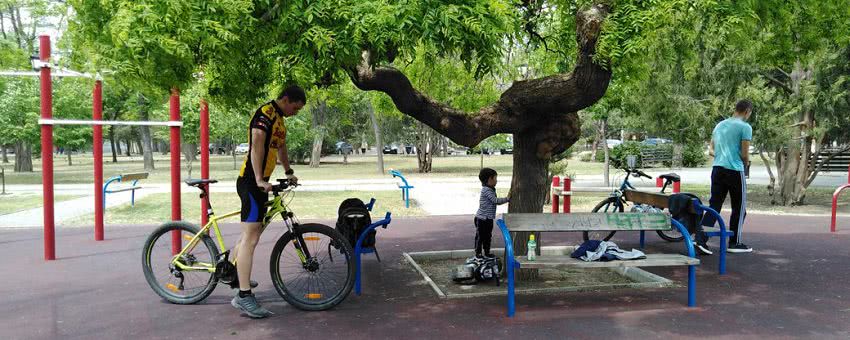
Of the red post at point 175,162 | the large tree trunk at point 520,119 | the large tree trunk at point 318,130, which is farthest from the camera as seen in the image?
the large tree trunk at point 318,130

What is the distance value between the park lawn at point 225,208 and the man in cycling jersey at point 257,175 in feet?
21.0

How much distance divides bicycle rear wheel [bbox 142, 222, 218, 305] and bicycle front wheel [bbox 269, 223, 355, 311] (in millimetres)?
638

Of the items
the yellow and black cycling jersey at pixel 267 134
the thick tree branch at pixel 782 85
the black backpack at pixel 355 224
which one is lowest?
the black backpack at pixel 355 224

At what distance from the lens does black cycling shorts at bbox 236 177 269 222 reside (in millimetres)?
5004

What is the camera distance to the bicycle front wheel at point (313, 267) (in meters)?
5.22

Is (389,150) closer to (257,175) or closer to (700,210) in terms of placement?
(700,210)

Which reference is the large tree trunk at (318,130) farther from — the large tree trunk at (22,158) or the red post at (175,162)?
the red post at (175,162)

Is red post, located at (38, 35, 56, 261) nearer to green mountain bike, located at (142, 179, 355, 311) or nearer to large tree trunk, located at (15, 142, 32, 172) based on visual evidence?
green mountain bike, located at (142, 179, 355, 311)

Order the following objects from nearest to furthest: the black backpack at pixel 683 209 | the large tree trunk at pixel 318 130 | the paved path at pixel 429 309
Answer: the paved path at pixel 429 309
the black backpack at pixel 683 209
the large tree trunk at pixel 318 130

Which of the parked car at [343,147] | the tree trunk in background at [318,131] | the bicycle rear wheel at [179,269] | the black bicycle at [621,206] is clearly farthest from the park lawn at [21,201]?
the parked car at [343,147]

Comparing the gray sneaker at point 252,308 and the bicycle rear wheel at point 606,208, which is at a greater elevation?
the bicycle rear wheel at point 606,208

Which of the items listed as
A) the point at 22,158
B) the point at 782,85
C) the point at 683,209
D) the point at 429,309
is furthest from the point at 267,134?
the point at 22,158

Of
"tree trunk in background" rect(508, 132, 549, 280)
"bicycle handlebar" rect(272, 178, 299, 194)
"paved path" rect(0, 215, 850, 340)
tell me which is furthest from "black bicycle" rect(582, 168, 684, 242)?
"bicycle handlebar" rect(272, 178, 299, 194)

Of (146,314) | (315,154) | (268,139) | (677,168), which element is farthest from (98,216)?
(315,154)
